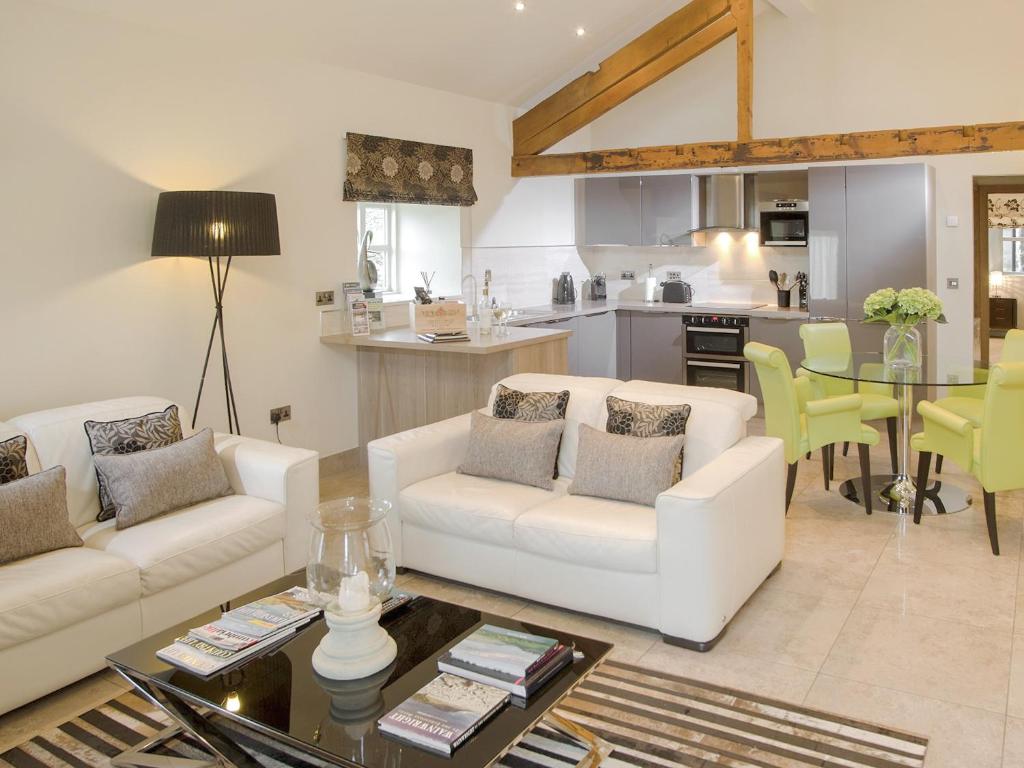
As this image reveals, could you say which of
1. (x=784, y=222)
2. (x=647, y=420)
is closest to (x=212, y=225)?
(x=647, y=420)

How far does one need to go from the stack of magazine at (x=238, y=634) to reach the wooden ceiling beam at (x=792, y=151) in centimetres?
549

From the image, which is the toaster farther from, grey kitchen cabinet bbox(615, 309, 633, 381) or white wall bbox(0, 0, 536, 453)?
white wall bbox(0, 0, 536, 453)

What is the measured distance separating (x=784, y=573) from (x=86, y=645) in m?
2.88

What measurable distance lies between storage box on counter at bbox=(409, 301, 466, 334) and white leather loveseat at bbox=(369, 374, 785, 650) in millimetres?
1433

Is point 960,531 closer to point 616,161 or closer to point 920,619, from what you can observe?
point 920,619

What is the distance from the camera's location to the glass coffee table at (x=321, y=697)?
2.19 metres

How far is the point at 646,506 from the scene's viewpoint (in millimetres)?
3779

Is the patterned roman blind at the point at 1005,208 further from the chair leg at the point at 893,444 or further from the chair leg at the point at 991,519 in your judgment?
the chair leg at the point at 991,519

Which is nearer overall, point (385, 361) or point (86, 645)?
point (86, 645)

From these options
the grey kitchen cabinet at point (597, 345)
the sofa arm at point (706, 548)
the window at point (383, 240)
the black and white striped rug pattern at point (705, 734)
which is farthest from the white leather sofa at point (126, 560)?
the grey kitchen cabinet at point (597, 345)

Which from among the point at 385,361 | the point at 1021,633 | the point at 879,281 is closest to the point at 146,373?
the point at 385,361

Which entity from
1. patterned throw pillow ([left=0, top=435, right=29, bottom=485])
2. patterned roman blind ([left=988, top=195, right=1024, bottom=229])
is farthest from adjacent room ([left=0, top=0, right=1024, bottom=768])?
patterned roman blind ([left=988, top=195, right=1024, bottom=229])

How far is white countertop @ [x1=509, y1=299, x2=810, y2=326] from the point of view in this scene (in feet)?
24.2

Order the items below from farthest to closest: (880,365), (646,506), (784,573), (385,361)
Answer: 1. (385,361)
2. (880,365)
3. (784,573)
4. (646,506)
